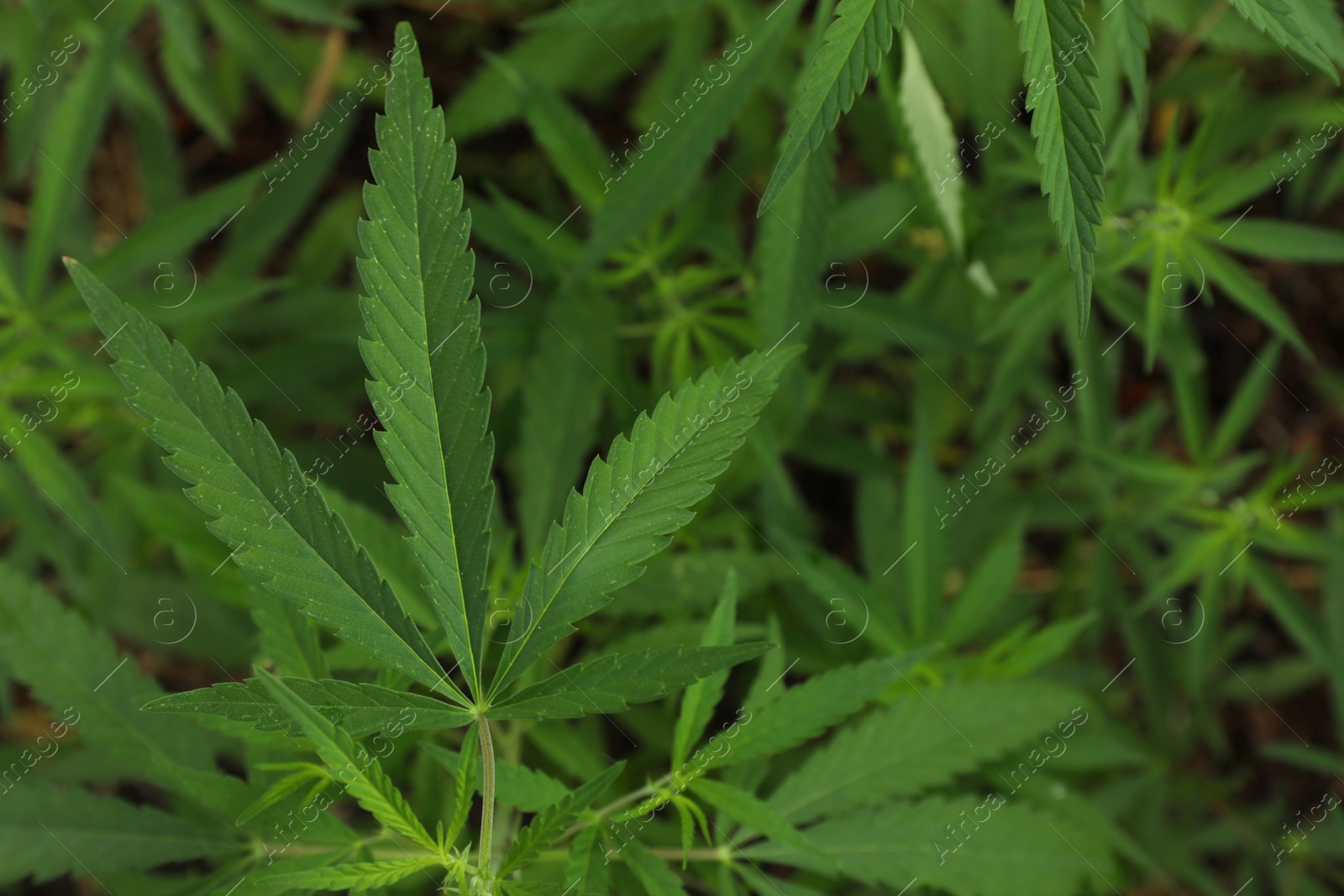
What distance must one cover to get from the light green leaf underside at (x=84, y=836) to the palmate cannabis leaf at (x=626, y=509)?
2.92 ft

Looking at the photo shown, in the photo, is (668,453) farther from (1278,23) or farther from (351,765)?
(1278,23)

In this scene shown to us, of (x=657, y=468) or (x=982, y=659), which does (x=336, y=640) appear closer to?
(x=657, y=468)

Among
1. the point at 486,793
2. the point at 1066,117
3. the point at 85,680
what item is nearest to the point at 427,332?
the point at 486,793

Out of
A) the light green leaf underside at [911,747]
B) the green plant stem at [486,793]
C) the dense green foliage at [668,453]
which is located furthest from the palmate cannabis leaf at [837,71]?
the light green leaf underside at [911,747]

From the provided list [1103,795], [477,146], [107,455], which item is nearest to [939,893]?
[1103,795]

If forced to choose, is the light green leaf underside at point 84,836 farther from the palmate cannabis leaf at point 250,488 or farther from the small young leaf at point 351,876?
the palmate cannabis leaf at point 250,488

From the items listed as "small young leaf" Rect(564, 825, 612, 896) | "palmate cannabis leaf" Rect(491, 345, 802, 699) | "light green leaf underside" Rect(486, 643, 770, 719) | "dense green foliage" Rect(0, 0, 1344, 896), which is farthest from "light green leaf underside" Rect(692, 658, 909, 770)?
"palmate cannabis leaf" Rect(491, 345, 802, 699)

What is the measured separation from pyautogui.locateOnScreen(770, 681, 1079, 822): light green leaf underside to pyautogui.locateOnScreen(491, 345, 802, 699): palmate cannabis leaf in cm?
85

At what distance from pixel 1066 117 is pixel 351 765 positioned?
139 centimetres

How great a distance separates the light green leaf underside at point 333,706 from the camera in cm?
132

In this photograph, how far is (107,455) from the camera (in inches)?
109

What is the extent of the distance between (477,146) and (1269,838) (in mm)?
3799

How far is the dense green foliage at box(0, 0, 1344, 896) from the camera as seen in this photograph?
1387 millimetres

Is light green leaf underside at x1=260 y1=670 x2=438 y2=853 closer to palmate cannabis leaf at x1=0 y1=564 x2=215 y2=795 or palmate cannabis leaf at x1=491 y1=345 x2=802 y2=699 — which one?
palmate cannabis leaf at x1=491 y1=345 x2=802 y2=699
